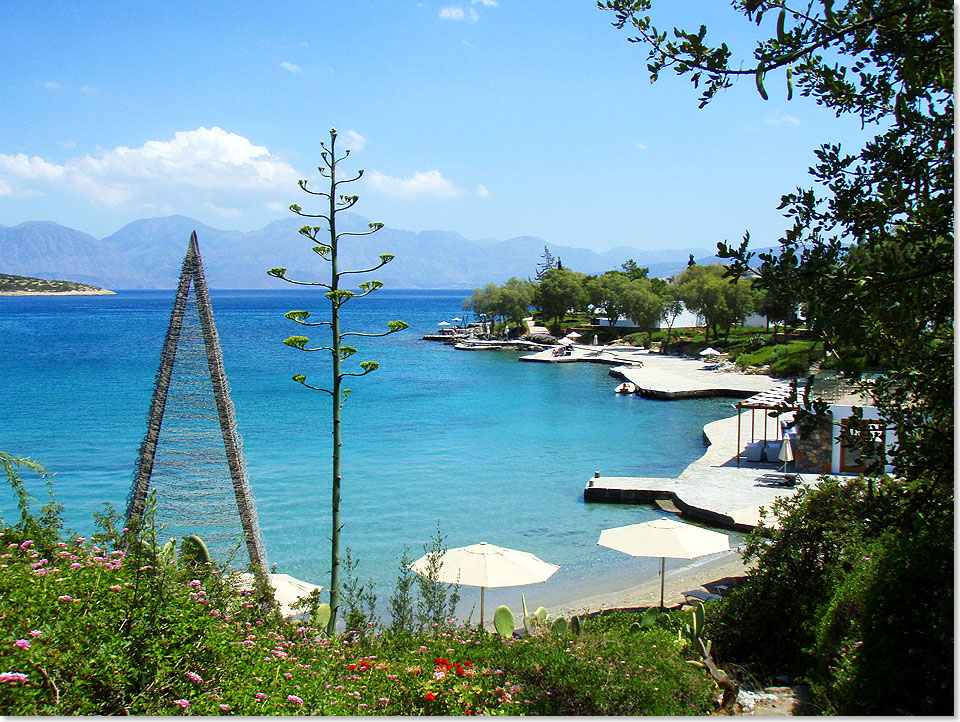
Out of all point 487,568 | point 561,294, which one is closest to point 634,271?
point 561,294

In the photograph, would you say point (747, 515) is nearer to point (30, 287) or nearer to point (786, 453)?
point (786, 453)

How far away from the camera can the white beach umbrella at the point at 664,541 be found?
9633 millimetres

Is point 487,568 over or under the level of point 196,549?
under

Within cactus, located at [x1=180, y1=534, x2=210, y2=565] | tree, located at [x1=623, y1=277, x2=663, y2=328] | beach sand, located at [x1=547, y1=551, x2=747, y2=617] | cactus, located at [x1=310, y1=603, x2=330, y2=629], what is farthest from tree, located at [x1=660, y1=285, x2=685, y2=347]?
cactus, located at [x1=310, y1=603, x2=330, y2=629]

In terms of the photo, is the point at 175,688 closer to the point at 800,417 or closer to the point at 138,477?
the point at 800,417

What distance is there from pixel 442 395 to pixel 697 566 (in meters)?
27.6

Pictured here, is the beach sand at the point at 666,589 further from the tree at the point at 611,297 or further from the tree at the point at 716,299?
the tree at the point at 611,297

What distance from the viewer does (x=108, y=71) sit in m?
5.39

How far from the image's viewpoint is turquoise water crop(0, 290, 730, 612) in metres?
14.8

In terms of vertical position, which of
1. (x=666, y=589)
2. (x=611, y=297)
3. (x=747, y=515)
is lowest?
(x=666, y=589)

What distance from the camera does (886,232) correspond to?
327 centimetres

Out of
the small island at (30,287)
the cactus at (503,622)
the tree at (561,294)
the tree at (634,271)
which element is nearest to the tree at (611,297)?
the tree at (561,294)

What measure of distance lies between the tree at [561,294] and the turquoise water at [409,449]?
24.7 meters

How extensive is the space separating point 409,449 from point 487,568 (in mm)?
16727
